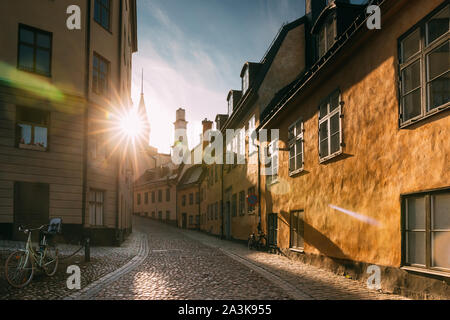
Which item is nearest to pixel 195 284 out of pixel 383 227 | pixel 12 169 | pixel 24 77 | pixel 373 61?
pixel 383 227

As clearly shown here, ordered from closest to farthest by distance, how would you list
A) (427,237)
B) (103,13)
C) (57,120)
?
(427,237), (57,120), (103,13)

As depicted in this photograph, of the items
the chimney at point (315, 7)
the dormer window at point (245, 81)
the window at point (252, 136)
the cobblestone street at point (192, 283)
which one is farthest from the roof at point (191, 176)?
the cobblestone street at point (192, 283)

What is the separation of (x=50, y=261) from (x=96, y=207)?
9.52 metres

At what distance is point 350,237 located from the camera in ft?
33.0

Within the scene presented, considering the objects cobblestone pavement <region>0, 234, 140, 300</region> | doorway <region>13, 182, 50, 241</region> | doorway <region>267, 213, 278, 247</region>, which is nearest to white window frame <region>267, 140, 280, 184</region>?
doorway <region>267, 213, 278, 247</region>

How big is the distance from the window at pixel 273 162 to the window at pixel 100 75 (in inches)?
313

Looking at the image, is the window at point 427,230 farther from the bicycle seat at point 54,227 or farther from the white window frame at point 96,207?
the white window frame at point 96,207

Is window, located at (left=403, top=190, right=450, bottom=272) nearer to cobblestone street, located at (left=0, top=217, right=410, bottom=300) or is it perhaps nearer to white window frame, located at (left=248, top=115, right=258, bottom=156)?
cobblestone street, located at (left=0, top=217, right=410, bottom=300)

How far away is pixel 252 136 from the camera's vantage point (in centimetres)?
2095

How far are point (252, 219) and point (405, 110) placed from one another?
14.0 m

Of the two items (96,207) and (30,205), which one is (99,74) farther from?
(30,205)

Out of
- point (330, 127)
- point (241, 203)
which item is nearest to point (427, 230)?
point (330, 127)

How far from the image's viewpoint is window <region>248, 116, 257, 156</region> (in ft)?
67.5

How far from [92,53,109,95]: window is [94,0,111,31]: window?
1623 millimetres
